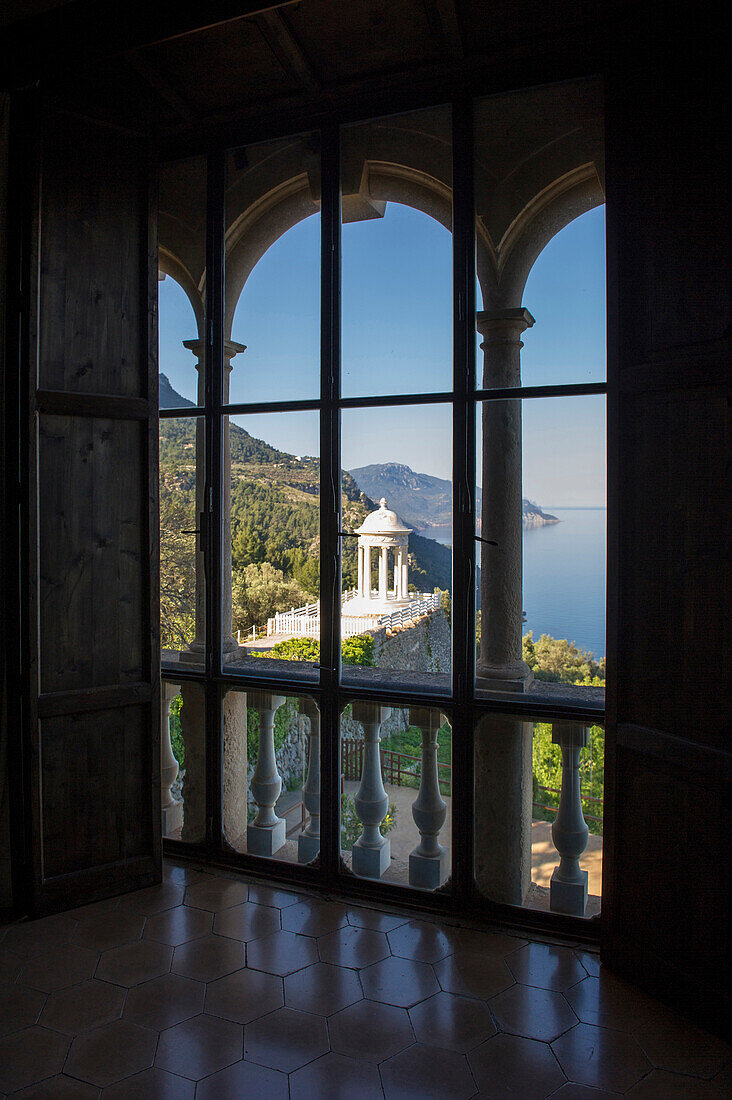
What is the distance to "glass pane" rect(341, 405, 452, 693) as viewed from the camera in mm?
2684

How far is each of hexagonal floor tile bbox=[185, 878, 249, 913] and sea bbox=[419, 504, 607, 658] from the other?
1557 millimetres

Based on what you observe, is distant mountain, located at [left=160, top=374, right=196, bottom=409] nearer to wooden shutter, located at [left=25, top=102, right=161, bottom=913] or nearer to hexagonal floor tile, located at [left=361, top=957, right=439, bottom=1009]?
wooden shutter, located at [left=25, top=102, right=161, bottom=913]

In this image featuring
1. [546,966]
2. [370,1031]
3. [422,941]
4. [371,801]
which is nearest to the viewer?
[370,1031]

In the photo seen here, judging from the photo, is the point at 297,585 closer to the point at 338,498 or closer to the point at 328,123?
Answer: the point at 338,498

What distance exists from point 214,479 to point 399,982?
2.03 m

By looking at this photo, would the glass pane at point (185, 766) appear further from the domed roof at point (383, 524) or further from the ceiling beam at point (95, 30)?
the ceiling beam at point (95, 30)

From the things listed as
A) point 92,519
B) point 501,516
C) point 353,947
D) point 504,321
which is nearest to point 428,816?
point 353,947

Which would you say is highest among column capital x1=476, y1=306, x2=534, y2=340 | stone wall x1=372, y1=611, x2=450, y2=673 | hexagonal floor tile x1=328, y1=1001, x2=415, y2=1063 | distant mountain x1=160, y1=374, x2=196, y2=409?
column capital x1=476, y1=306, x2=534, y2=340

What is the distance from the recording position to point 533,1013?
205cm

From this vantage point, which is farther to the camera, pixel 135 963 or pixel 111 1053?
pixel 135 963

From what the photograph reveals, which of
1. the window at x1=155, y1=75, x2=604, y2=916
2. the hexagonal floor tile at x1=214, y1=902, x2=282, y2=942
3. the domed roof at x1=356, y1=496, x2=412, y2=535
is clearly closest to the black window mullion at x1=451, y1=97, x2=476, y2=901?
the window at x1=155, y1=75, x2=604, y2=916

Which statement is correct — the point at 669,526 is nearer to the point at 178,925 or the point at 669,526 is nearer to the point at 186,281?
the point at 178,925

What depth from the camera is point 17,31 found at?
8.20ft

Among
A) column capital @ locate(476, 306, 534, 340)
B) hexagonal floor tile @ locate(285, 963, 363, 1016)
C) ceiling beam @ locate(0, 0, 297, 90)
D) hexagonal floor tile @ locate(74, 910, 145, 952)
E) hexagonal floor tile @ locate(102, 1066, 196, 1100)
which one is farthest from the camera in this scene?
column capital @ locate(476, 306, 534, 340)
